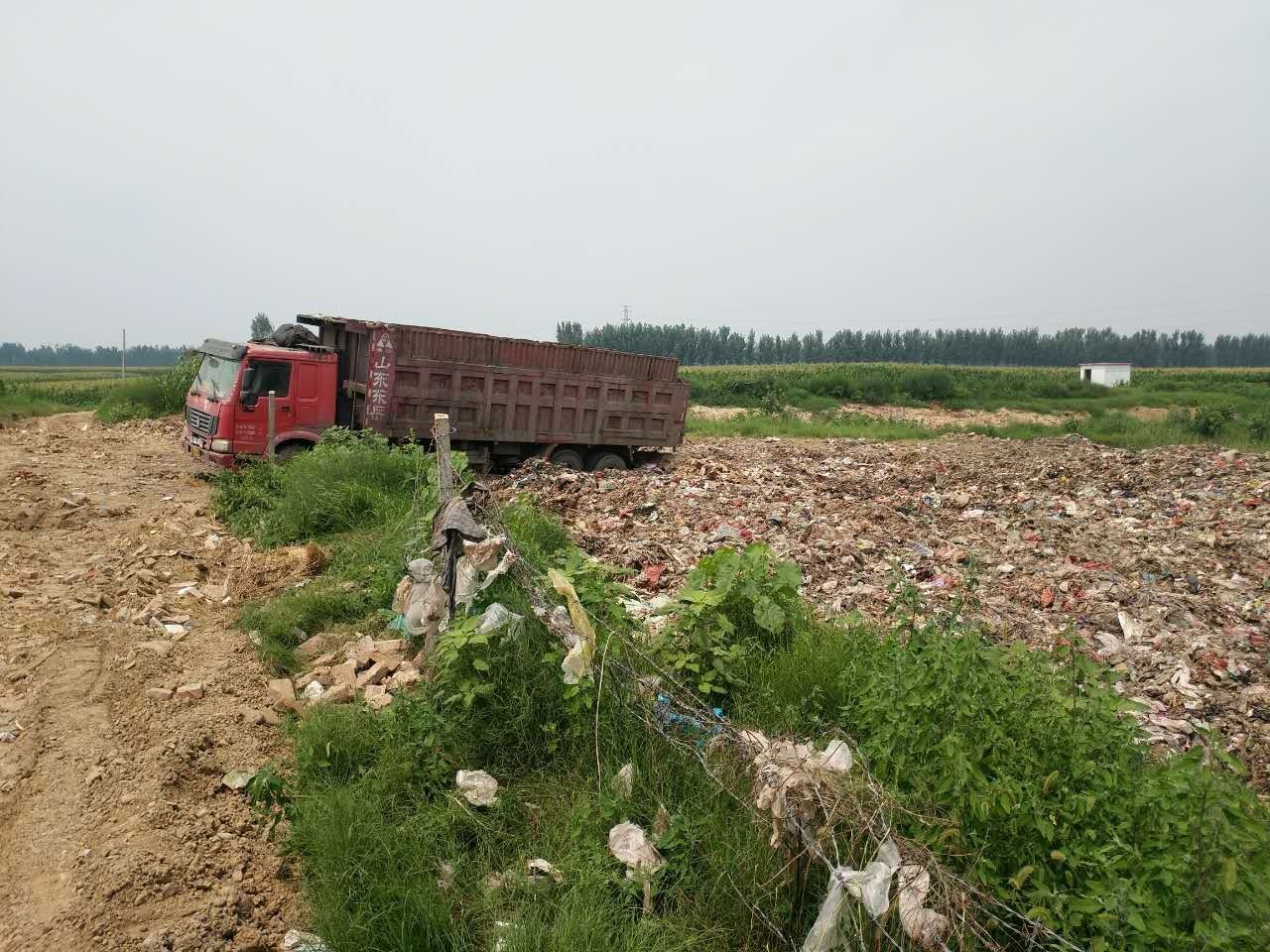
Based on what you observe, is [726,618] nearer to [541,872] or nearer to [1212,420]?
[541,872]

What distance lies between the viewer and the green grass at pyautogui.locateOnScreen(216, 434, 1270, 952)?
2.34 metres

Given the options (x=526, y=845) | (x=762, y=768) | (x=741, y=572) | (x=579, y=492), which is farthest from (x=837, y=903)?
(x=579, y=492)

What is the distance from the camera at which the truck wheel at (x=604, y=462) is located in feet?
44.9

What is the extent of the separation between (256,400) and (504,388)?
3.47 m

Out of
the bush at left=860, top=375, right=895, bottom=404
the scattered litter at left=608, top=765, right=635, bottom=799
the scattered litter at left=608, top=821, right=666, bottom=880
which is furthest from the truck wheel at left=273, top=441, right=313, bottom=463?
the bush at left=860, top=375, right=895, bottom=404

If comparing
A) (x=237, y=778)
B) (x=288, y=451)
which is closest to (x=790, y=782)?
(x=237, y=778)

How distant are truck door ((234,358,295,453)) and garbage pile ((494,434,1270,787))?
133 inches

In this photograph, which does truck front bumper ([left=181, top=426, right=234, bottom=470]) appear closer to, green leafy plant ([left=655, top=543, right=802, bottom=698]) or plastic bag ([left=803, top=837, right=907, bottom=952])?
Result: green leafy plant ([left=655, top=543, right=802, bottom=698])

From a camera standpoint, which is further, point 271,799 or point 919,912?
point 271,799

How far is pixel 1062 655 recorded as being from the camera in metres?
3.07

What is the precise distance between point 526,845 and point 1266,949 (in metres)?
2.41

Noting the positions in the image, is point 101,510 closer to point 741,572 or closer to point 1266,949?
point 741,572

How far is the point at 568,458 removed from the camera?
43.4 ft

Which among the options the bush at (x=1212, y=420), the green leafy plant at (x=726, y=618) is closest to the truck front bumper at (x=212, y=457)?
the green leafy plant at (x=726, y=618)
